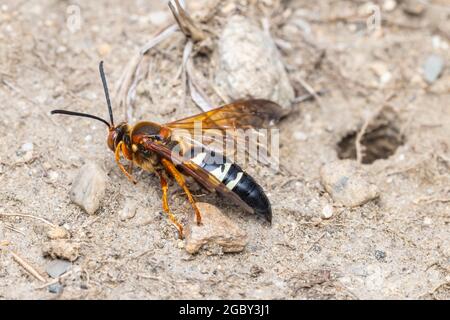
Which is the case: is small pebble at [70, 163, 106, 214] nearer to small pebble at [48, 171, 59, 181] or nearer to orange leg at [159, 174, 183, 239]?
small pebble at [48, 171, 59, 181]

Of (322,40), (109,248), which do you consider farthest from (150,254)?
(322,40)

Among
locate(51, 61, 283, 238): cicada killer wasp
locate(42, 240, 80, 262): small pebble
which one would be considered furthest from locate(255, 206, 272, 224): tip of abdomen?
locate(42, 240, 80, 262): small pebble

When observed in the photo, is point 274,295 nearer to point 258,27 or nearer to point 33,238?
point 33,238

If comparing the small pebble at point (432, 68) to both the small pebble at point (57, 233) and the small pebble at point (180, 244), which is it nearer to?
the small pebble at point (180, 244)

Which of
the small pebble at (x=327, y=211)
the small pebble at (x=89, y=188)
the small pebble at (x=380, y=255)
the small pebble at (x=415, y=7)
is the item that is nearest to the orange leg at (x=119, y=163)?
the small pebble at (x=89, y=188)
